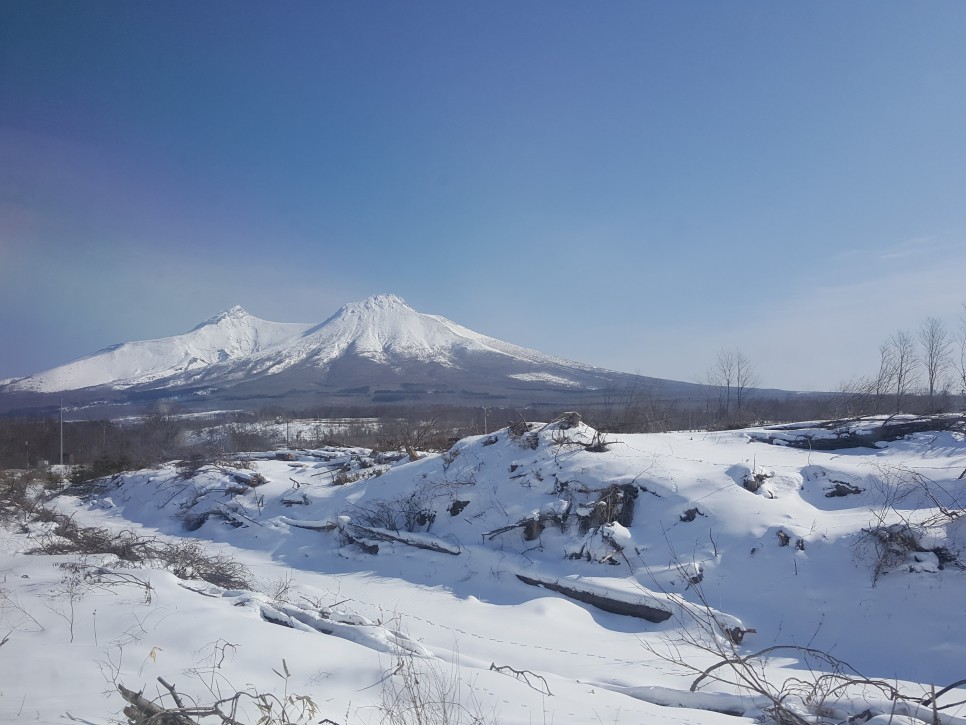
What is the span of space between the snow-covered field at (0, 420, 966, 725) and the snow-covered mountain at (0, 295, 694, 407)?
1807 inches

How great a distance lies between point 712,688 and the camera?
5.58 meters

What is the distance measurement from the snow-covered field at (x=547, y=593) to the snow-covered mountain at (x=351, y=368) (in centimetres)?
4591

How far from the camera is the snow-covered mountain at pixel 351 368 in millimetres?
76188

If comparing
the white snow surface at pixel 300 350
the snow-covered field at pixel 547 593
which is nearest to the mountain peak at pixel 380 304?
the white snow surface at pixel 300 350

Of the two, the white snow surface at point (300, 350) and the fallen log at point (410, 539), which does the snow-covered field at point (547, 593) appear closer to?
the fallen log at point (410, 539)

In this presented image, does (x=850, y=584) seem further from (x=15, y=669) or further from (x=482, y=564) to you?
(x=15, y=669)

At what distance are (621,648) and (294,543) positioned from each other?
800cm

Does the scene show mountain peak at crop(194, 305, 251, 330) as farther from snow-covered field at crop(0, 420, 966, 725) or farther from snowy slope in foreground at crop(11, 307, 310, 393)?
snow-covered field at crop(0, 420, 966, 725)

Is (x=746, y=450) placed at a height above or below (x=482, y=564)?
above

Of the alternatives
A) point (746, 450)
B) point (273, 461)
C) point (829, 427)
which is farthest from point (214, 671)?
point (273, 461)

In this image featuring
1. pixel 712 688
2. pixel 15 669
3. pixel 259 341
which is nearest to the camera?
pixel 15 669

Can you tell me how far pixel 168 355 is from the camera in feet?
417

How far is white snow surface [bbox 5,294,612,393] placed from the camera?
319 ft

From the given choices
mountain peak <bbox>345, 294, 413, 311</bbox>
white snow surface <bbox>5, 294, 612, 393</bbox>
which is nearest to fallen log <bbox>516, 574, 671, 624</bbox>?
white snow surface <bbox>5, 294, 612, 393</bbox>
